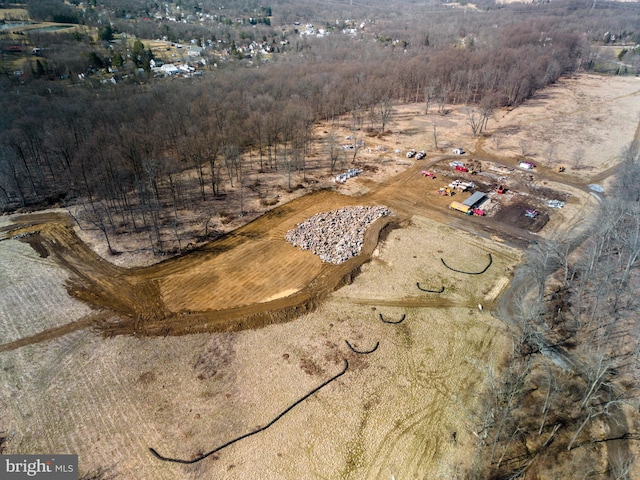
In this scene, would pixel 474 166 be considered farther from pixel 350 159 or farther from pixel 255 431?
pixel 255 431

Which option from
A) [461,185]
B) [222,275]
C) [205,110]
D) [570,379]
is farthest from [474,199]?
[205,110]

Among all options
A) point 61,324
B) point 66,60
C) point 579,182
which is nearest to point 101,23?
point 66,60

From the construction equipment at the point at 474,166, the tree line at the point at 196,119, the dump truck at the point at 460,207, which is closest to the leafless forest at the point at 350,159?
the tree line at the point at 196,119

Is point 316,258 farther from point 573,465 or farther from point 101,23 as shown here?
point 101,23

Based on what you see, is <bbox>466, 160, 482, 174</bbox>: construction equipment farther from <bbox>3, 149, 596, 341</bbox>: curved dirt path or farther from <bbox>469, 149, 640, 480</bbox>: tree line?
<bbox>469, 149, 640, 480</bbox>: tree line

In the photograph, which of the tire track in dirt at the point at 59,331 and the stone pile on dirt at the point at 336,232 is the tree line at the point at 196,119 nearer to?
the tire track in dirt at the point at 59,331

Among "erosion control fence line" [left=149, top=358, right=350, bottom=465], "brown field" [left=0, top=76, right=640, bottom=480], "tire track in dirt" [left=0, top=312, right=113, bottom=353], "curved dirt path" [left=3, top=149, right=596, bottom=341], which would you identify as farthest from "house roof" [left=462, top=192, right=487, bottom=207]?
"tire track in dirt" [left=0, top=312, right=113, bottom=353]
